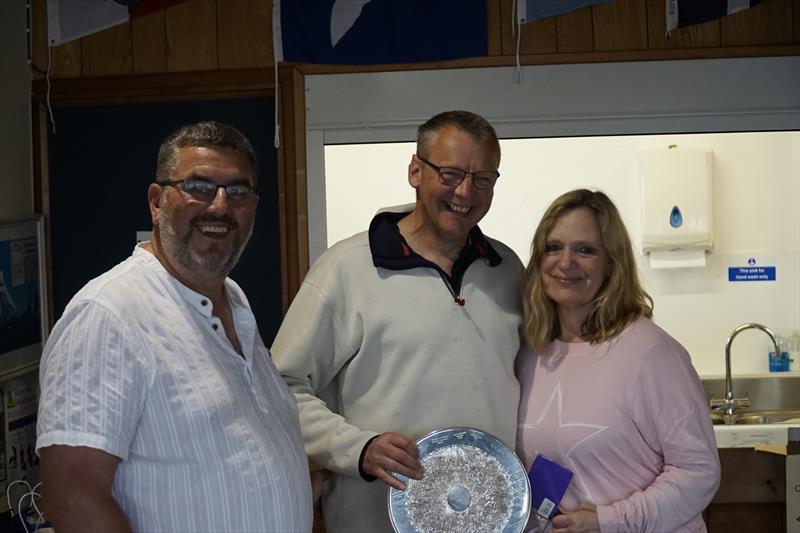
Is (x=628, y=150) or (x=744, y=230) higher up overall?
(x=628, y=150)

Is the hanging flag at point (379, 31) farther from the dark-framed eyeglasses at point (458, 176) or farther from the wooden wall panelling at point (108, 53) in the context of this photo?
the dark-framed eyeglasses at point (458, 176)

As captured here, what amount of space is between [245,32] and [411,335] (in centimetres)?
165

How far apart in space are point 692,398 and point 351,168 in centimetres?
174

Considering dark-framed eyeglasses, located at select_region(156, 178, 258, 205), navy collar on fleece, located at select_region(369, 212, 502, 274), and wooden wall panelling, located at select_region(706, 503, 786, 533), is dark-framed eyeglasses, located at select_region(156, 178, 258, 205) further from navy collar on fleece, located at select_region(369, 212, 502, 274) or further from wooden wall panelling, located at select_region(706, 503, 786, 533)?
wooden wall panelling, located at select_region(706, 503, 786, 533)

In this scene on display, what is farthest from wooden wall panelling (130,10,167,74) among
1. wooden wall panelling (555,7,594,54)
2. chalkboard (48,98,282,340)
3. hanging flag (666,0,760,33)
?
hanging flag (666,0,760,33)

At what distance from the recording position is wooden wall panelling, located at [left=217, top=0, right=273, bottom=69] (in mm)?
3545

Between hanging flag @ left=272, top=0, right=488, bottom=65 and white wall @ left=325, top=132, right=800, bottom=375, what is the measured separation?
0.45 metres

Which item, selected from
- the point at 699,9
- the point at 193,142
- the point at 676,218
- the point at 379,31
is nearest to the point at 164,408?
the point at 193,142

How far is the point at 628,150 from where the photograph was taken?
379 cm

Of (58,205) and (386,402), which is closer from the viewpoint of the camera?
(386,402)

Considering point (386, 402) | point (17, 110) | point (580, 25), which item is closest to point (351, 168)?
point (580, 25)

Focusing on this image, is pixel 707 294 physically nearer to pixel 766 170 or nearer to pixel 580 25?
pixel 766 170

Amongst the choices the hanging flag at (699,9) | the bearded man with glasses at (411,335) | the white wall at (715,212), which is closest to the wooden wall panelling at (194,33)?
the white wall at (715,212)

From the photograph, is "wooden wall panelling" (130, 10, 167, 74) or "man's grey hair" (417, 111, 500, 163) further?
"wooden wall panelling" (130, 10, 167, 74)
